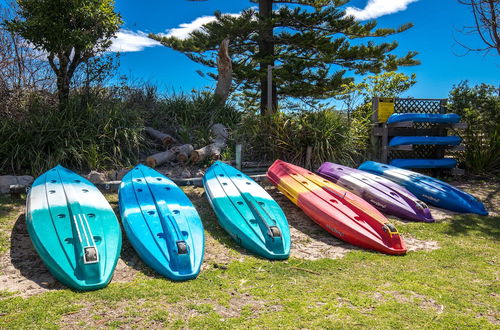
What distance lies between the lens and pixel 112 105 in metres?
6.96

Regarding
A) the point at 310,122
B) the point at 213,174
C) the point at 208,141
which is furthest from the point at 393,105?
the point at 213,174

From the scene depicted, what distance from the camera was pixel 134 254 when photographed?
11.7ft

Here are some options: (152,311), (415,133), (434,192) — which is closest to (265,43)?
(415,133)

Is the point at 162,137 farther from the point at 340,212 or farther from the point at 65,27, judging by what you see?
the point at 340,212

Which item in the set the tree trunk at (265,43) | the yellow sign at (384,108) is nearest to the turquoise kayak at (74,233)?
the yellow sign at (384,108)

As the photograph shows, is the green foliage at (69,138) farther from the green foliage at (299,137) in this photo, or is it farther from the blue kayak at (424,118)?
the blue kayak at (424,118)

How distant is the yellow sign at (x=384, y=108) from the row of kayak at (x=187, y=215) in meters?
1.97

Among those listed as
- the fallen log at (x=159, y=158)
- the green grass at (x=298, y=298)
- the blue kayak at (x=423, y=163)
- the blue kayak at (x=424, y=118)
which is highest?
the blue kayak at (x=424, y=118)

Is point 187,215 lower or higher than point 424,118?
lower

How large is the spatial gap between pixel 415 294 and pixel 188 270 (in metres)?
1.64

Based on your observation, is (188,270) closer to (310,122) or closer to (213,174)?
(213,174)

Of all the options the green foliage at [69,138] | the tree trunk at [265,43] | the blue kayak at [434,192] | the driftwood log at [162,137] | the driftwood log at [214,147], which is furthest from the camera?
the tree trunk at [265,43]

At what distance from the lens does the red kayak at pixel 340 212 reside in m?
3.77

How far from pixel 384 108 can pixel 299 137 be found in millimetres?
1879
